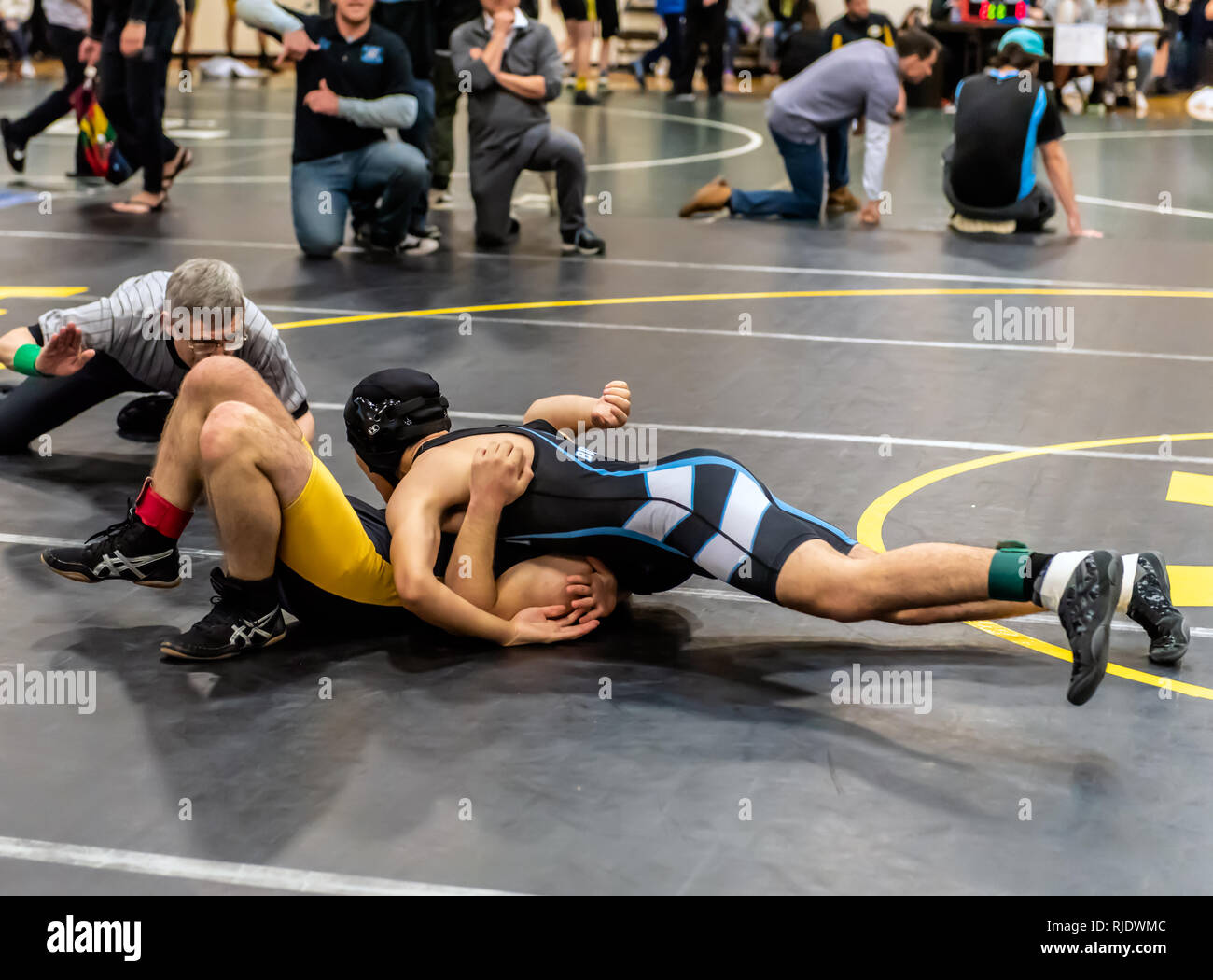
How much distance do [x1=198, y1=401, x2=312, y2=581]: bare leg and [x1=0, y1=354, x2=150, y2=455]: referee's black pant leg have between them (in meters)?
1.89

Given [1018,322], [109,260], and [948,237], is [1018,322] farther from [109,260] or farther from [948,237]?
[109,260]

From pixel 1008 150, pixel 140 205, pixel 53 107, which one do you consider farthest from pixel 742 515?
pixel 53 107

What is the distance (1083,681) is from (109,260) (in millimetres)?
7038

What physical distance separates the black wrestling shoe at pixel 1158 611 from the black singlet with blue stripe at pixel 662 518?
703 millimetres

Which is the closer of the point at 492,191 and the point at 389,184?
the point at 389,184

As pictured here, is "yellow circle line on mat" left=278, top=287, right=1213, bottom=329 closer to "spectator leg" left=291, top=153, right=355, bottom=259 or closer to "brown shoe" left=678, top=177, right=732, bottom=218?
"spectator leg" left=291, top=153, right=355, bottom=259

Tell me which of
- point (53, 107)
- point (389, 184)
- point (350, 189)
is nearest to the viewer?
point (389, 184)

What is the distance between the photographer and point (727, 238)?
396 inches

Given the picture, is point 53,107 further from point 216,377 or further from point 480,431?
point 480,431

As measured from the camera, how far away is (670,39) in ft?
63.4

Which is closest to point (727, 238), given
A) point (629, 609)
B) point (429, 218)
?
point (429, 218)

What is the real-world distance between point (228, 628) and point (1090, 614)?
6.69ft

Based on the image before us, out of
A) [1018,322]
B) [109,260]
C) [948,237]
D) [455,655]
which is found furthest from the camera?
[948,237]

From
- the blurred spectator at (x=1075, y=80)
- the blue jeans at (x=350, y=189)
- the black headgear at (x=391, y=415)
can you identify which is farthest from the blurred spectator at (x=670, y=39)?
the black headgear at (x=391, y=415)
